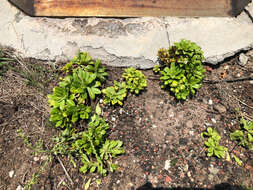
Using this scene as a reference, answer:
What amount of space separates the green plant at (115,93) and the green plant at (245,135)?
1548mm

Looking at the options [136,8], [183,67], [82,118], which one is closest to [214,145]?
[183,67]

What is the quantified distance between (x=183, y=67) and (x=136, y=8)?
119 cm

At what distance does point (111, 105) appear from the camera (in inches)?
106

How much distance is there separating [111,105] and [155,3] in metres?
1.71

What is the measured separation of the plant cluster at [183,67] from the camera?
248 cm

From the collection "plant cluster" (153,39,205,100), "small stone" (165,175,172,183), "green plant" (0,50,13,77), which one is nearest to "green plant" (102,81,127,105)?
"plant cluster" (153,39,205,100)

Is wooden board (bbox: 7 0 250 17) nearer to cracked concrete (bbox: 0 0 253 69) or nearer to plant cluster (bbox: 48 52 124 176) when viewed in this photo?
cracked concrete (bbox: 0 0 253 69)

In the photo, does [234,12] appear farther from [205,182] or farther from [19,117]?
[19,117]

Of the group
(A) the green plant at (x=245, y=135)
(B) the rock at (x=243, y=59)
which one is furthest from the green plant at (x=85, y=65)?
(B) the rock at (x=243, y=59)

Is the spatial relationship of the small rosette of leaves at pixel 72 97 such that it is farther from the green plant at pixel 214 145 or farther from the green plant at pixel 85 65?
the green plant at pixel 214 145

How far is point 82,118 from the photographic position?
2.42 metres

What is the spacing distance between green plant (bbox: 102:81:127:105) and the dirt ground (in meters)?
0.17

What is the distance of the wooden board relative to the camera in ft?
9.53

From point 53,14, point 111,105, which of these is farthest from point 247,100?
point 53,14
